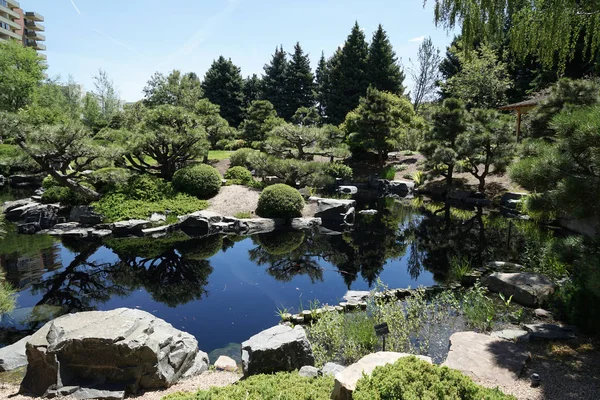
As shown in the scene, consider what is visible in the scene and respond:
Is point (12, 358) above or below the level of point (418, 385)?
below

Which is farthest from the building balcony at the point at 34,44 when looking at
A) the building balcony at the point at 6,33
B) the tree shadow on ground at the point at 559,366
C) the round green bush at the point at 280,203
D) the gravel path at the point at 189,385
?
the tree shadow on ground at the point at 559,366

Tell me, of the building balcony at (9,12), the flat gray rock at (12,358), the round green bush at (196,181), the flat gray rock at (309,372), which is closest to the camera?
the flat gray rock at (309,372)

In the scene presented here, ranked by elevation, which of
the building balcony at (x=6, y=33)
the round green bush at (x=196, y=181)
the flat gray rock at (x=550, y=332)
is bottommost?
the flat gray rock at (x=550, y=332)

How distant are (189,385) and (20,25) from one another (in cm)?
6711

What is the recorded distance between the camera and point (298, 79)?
3622cm

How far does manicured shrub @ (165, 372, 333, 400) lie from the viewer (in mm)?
3174

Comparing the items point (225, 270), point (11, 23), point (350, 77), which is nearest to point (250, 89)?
point (350, 77)

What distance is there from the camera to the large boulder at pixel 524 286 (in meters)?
6.41

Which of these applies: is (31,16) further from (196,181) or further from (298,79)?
(196,181)

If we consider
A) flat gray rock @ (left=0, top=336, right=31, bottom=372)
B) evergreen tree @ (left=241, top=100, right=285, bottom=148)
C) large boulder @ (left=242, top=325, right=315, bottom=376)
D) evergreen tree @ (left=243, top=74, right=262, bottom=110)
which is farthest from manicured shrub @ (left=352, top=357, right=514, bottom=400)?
evergreen tree @ (left=243, top=74, right=262, bottom=110)

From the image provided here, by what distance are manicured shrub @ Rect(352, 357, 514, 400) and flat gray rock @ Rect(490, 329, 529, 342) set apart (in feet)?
8.56

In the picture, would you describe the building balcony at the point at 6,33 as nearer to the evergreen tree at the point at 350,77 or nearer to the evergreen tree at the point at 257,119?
the evergreen tree at the point at 257,119

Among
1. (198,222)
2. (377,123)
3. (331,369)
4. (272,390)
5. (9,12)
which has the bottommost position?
(331,369)

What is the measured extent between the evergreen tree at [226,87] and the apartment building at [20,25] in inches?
1165
